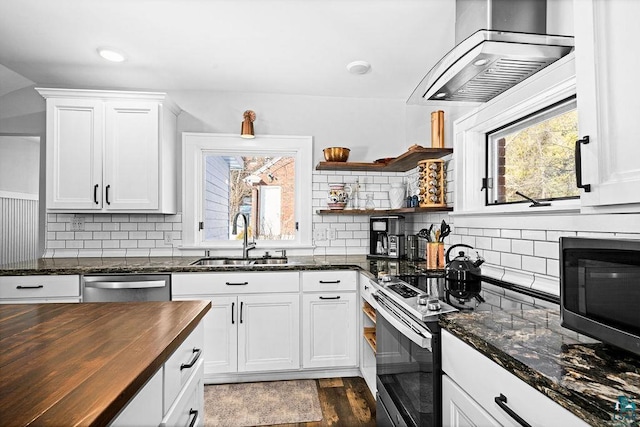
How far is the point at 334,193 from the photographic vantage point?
335cm

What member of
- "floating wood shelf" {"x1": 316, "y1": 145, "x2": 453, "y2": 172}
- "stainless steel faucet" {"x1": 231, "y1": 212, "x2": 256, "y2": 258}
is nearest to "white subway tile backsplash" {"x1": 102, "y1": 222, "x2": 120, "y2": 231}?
"stainless steel faucet" {"x1": 231, "y1": 212, "x2": 256, "y2": 258}

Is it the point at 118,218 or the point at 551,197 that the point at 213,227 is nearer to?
the point at 118,218

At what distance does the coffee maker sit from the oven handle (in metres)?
1.41

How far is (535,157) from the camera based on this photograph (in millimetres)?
1823

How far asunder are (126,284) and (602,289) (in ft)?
8.82

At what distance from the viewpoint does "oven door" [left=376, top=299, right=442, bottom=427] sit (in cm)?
128

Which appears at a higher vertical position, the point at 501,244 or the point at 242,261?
the point at 501,244

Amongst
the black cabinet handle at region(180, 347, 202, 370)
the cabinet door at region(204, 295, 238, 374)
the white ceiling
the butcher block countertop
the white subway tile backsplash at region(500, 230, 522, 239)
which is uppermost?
the white ceiling

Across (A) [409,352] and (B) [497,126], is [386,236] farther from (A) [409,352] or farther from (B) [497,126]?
(A) [409,352]

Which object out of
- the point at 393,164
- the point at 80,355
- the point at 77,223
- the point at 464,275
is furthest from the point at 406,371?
the point at 77,223

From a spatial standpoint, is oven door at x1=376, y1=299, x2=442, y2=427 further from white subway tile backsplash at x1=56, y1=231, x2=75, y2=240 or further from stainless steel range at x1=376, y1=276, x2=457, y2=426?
white subway tile backsplash at x1=56, y1=231, x2=75, y2=240

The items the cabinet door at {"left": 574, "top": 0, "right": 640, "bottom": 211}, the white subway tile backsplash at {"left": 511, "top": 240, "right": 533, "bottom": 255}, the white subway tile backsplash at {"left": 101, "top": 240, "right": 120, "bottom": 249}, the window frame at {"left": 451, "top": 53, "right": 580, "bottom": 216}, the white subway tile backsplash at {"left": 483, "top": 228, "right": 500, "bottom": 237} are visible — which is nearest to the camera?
the cabinet door at {"left": 574, "top": 0, "right": 640, "bottom": 211}

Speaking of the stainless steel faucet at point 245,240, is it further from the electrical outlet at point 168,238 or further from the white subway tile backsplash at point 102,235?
the white subway tile backsplash at point 102,235

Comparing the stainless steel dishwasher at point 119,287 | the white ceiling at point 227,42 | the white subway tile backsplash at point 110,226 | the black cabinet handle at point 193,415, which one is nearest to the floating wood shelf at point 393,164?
the white ceiling at point 227,42
